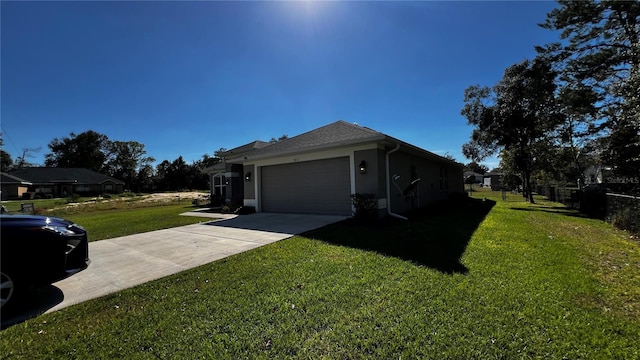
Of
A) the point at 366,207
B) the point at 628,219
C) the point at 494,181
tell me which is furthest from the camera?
the point at 494,181

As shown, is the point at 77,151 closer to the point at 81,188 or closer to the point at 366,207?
the point at 81,188

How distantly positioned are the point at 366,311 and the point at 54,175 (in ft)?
190

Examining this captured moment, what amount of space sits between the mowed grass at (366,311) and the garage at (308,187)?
4747 millimetres

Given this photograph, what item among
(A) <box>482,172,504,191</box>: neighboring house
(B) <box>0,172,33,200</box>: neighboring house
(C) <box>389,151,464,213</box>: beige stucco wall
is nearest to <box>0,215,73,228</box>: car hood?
(C) <box>389,151,464,213</box>: beige stucco wall

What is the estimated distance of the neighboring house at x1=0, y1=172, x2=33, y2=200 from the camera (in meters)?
36.1

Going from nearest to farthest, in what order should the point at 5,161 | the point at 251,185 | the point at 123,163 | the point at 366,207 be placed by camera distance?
the point at 366,207 < the point at 251,185 < the point at 5,161 < the point at 123,163

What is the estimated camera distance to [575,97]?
41.4ft

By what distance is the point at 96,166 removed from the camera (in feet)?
194

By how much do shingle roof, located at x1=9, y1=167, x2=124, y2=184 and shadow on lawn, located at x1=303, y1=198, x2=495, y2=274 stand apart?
5339cm

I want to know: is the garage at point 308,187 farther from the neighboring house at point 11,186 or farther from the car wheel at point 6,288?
the neighboring house at point 11,186

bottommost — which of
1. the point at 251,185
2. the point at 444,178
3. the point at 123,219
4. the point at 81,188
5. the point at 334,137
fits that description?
the point at 123,219

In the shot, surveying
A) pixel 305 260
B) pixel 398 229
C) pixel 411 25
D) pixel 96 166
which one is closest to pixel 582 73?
pixel 411 25

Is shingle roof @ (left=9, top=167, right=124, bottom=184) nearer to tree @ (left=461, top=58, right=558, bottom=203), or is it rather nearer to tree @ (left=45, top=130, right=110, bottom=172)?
tree @ (left=45, top=130, right=110, bottom=172)

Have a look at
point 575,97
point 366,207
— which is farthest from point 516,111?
point 366,207
